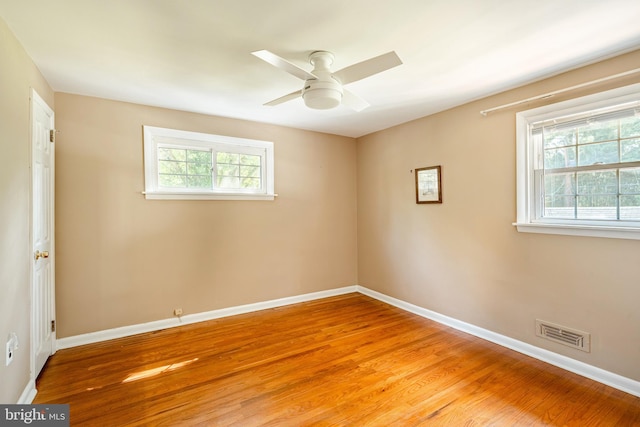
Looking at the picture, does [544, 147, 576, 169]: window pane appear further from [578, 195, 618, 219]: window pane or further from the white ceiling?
the white ceiling

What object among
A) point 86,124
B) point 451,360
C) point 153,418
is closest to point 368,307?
point 451,360

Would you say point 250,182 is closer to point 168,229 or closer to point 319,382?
point 168,229

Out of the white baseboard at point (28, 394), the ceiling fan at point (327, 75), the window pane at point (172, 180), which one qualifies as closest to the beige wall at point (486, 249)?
the ceiling fan at point (327, 75)

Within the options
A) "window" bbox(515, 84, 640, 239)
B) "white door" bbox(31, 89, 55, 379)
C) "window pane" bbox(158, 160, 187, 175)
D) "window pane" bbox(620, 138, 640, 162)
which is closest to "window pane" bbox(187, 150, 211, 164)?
"window pane" bbox(158, 160, 187, 175)

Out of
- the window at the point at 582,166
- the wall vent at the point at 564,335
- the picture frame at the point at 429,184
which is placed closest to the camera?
the window at the point at 582,166

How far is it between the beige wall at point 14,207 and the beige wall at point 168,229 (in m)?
0.79

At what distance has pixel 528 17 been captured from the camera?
1.69 m

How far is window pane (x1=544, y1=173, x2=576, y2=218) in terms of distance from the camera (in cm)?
238

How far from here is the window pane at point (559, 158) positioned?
238 cm

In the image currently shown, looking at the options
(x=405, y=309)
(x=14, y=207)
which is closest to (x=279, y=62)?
(x=14, y=207)

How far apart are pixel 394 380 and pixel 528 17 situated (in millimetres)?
2508

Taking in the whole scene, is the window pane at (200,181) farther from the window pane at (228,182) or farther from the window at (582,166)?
the window at (582,166)

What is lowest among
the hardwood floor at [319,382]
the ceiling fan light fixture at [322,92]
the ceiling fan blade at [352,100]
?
the hardwood floor at [319,382]

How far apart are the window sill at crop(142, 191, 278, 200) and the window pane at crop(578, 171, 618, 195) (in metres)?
3.03
